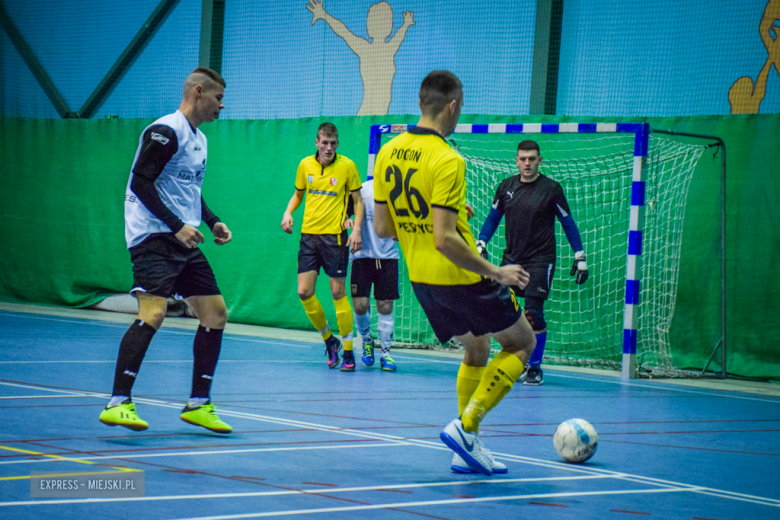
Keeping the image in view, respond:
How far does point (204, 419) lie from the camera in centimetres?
532

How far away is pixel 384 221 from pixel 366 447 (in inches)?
49.2

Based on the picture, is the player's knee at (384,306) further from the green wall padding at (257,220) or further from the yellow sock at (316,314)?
the green wall padding at (257,220)

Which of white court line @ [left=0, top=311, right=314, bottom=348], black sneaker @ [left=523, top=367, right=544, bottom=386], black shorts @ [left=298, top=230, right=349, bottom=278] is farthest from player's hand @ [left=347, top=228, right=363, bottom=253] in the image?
white court line @ [left=0, top=311, right=314, bottom=348]

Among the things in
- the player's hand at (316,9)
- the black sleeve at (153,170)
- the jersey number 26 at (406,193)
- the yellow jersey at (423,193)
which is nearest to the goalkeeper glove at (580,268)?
the yellow jersey at (423,193)

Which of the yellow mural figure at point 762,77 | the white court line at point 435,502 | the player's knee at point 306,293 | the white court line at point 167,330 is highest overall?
the yellow mural figure at point 762,77

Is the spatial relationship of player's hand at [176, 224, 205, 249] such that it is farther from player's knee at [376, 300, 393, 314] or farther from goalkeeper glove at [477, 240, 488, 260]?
player's knee at [376, 300, 393, 314]

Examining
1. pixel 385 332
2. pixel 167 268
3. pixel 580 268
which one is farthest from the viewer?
pixel 385 332

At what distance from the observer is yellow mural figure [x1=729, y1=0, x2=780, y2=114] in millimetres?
10641

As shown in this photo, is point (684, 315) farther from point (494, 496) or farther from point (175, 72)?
point (175, 72)

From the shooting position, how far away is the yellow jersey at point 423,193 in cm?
442

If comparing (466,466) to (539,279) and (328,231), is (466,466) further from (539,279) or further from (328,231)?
(328,231)

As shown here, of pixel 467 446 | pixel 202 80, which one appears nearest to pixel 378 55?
pixel 202 80

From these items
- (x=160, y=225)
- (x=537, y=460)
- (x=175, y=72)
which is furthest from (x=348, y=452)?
(x=175, y=72)

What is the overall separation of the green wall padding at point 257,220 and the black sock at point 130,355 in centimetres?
715
